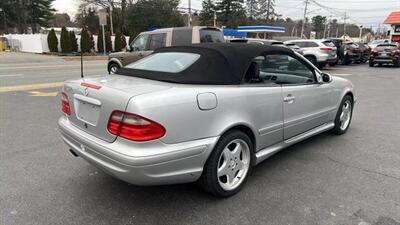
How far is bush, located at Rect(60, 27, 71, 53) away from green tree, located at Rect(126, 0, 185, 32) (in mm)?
27441

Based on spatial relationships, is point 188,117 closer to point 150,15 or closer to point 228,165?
point 228,165

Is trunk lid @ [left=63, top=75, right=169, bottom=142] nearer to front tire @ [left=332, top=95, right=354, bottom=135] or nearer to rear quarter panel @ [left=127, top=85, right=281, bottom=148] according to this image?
rear quarter panel @ [left=127, top=85, right=281, bottom=148]

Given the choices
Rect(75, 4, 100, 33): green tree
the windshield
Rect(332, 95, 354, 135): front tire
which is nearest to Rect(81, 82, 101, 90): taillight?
the windshield

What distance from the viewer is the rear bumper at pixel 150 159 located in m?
2.61

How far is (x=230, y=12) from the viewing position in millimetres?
74938

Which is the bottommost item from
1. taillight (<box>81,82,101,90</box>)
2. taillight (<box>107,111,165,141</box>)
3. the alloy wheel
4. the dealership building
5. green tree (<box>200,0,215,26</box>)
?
the alloy wheel

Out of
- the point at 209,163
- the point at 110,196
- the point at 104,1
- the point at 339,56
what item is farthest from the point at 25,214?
the point at 104,1

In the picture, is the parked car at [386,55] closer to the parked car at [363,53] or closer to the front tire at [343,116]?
the parked car at [363,53]

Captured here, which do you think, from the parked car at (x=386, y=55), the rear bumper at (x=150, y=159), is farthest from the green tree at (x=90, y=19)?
the rear bumper at (x=150, y=159)

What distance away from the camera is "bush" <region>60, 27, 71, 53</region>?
93.2 ft

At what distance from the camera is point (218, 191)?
3.15 meters

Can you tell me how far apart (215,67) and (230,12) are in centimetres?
7564

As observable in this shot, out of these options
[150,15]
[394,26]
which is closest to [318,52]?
[394,26]

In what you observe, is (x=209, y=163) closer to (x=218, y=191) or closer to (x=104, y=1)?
(x=218, y=191)
